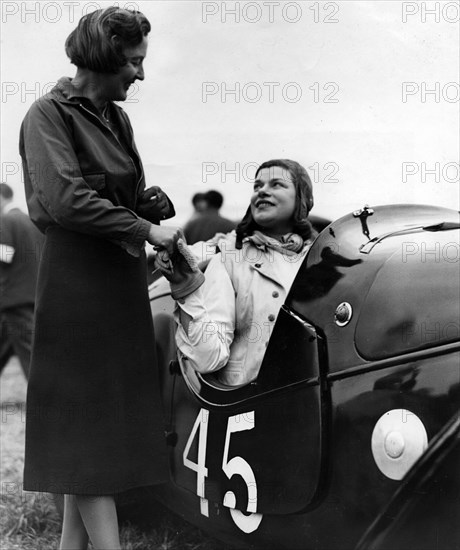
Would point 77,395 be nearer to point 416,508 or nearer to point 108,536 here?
point 108,536

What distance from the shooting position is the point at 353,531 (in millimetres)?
2078

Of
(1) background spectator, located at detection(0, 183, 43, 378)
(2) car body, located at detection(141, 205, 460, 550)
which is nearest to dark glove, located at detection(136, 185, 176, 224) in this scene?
(2) car body, located at detection(141, 205, 460, 550)

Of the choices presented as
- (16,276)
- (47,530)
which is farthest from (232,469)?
(16,276)

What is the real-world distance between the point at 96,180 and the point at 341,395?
801 millimetres

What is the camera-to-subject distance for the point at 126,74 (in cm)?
220

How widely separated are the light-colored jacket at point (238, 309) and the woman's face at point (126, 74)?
26.1 inches

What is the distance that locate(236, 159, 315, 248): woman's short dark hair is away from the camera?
2879 mm

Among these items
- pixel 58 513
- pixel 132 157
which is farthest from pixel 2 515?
pixel 132 157

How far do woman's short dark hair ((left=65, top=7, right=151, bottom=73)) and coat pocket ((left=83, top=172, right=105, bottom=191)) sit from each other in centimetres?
27

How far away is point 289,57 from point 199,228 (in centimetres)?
169

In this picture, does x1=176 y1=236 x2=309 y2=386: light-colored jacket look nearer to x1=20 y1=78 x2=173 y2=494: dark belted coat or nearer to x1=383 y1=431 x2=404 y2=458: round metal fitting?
x1=20 y1=78 x2=173 y2=494: dark belted coat

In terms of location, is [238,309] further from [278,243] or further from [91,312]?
[91,312]

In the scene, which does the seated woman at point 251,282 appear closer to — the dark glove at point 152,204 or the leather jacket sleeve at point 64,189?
the dark glove at point 152,204

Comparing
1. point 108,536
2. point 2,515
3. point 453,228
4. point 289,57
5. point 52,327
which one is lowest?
point 2,515
